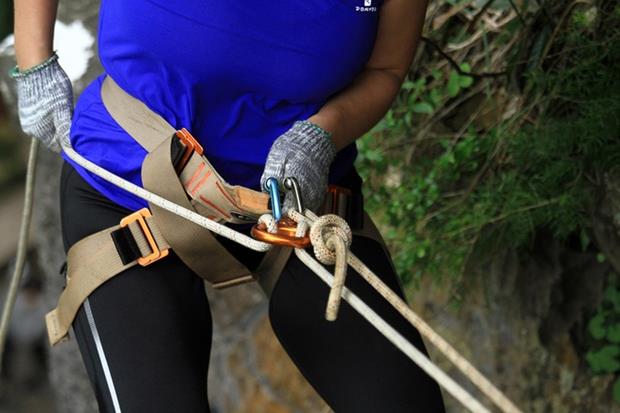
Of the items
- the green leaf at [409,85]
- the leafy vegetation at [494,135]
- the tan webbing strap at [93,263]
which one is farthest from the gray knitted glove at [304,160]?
the green leaf at [409,85]

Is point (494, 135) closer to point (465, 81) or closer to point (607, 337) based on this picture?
point (465, 81)

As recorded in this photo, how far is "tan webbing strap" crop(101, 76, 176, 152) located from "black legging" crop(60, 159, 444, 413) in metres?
0.14

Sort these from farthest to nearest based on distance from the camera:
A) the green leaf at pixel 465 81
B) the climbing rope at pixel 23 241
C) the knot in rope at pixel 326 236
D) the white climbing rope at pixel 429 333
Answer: the green leaf at pixel 465 81 < the climbing rope at pixel 23 241 < the knot in rope at pixel 326 236 < the white climbing rope at pixel 429 333

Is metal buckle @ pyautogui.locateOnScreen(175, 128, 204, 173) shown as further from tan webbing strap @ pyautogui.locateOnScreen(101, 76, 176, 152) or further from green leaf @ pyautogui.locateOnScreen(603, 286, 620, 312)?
green leaf @ pyautogui.locateOnScreen(603, 286, 620, 312)

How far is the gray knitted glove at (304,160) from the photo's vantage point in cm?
144

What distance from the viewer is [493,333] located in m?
2.79

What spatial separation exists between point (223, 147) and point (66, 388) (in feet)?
8.92

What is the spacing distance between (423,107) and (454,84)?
11 cm

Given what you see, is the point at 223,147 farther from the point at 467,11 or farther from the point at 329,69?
the point at 467,11

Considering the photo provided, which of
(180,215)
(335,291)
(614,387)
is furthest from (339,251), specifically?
(614,387)

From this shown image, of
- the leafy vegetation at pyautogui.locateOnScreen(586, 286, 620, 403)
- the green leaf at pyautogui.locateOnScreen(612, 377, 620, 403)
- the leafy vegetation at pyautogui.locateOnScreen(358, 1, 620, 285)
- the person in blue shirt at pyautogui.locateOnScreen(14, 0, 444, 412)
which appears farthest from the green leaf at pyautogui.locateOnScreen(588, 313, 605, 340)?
the person in blue shirt at pyautogui.locateOnScreen(14, 0, 444, 412)

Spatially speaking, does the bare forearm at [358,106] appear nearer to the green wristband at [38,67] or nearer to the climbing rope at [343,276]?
the climbing rope at [343,276]

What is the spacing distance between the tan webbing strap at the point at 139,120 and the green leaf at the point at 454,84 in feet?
3.85

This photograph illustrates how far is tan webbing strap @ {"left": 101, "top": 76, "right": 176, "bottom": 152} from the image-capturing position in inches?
60.7
